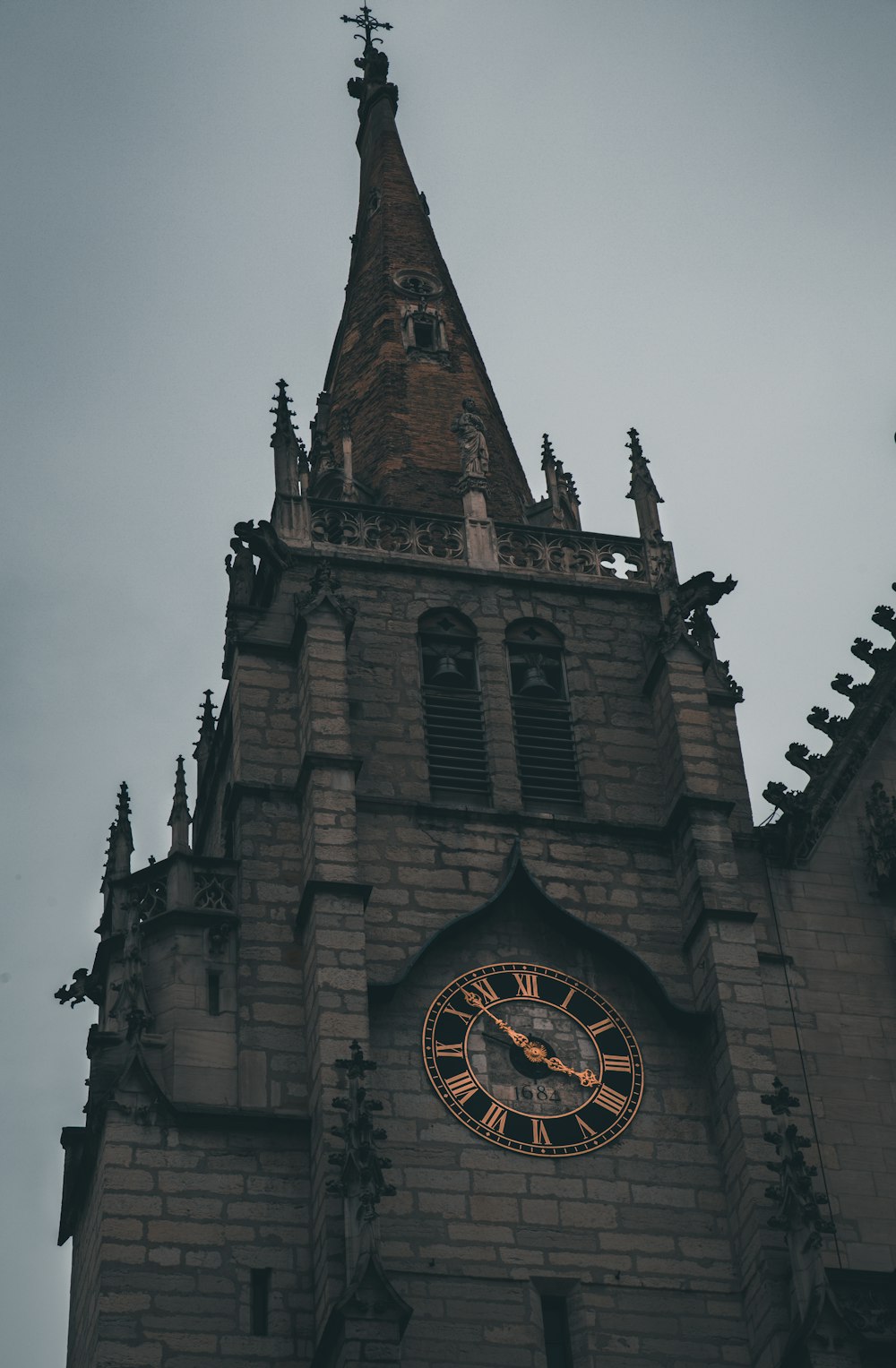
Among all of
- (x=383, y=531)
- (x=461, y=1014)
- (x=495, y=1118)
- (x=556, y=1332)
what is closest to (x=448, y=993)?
(x=461, y=1014)

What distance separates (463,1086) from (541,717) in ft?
19.8

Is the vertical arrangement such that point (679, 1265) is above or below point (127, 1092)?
below

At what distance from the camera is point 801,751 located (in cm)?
3378

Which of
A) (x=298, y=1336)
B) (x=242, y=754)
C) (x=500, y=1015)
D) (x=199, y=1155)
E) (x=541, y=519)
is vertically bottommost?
(x=298, y=1336)

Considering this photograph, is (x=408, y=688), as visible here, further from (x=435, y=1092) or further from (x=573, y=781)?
(x=435, y=1092)

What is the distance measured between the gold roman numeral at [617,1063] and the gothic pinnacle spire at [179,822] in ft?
16.8

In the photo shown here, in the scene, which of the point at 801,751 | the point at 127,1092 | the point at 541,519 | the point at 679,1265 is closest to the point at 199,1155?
the point at 127,1092

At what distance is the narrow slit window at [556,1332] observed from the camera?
2706 centimetres

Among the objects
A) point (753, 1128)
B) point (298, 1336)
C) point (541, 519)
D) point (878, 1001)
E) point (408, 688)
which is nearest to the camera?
point (298, 1336)

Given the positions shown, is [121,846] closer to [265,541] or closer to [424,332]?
[265,541]

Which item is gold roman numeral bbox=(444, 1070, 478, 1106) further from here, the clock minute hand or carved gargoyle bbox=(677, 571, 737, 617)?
carved gargoyle bbox=(677, 571, 737, 617)

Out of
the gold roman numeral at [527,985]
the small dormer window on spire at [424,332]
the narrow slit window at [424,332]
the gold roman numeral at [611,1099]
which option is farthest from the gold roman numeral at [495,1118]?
the narrow slit window at [424,332]

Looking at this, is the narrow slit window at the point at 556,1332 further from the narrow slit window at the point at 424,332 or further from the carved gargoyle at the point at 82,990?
the narrow slit window at the point at 424,332

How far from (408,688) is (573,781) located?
2235 mm
